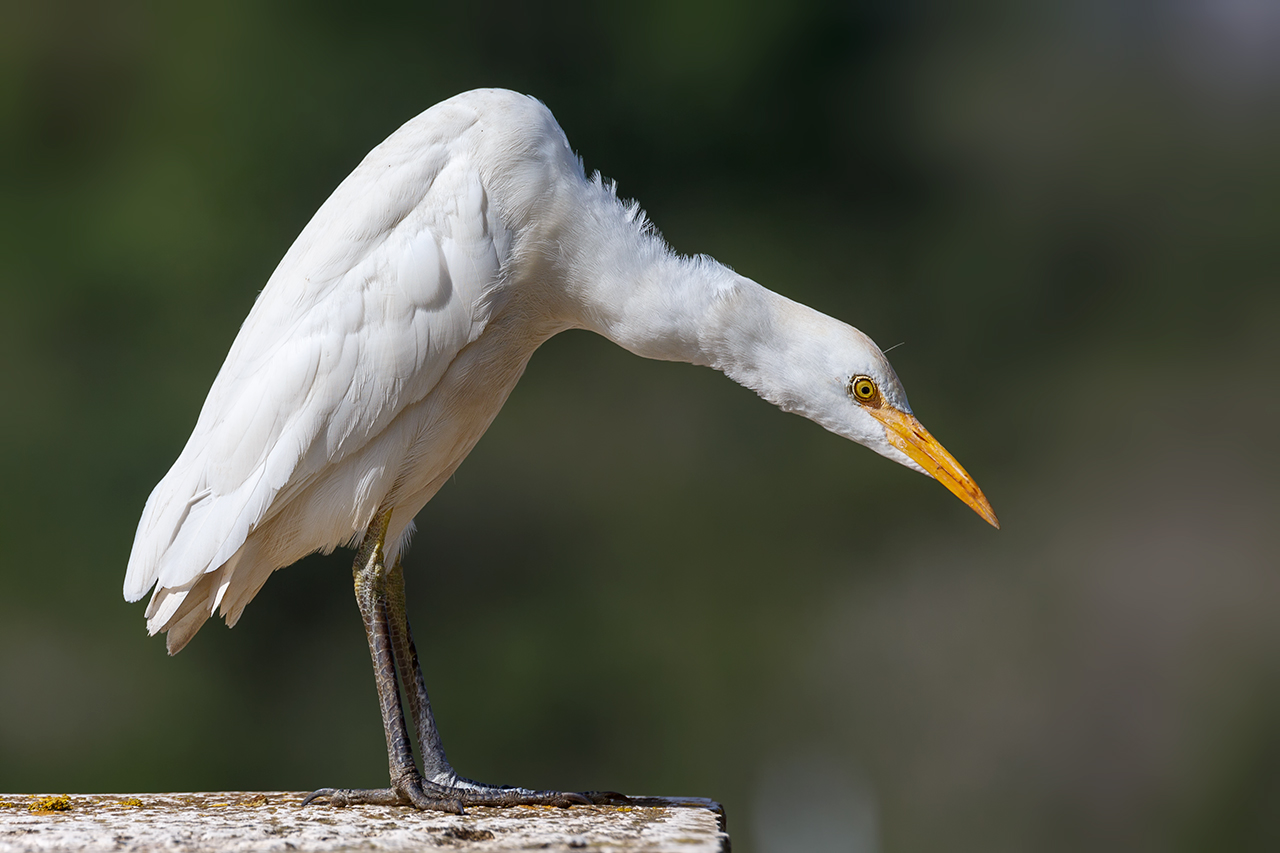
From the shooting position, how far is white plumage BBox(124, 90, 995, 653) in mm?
1817

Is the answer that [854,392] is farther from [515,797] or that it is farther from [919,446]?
[515,797]

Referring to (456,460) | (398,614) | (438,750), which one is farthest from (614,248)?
(438,750)

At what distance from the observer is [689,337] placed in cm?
188

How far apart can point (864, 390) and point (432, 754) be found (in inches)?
36.4

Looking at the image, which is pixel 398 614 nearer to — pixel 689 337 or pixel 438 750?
pixel 438 750

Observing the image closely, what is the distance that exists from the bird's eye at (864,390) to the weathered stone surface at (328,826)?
696 mm

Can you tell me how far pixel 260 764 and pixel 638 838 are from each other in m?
4.64

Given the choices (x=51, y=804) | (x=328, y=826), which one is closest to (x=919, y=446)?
(x=328, y=826)

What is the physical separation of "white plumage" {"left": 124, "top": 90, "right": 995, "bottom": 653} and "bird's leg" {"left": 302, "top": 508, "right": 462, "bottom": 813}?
0.06 m

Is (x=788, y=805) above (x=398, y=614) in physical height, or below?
below

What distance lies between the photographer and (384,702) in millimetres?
1849

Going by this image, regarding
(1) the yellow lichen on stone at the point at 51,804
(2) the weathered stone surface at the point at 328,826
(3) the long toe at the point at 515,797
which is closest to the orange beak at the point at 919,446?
(2) the weathered stone surface at the point at 328,826

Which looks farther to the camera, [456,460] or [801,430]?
[801,430]

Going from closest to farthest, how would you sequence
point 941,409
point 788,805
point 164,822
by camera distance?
point 164,822 → point 788,805 → point 941,409
